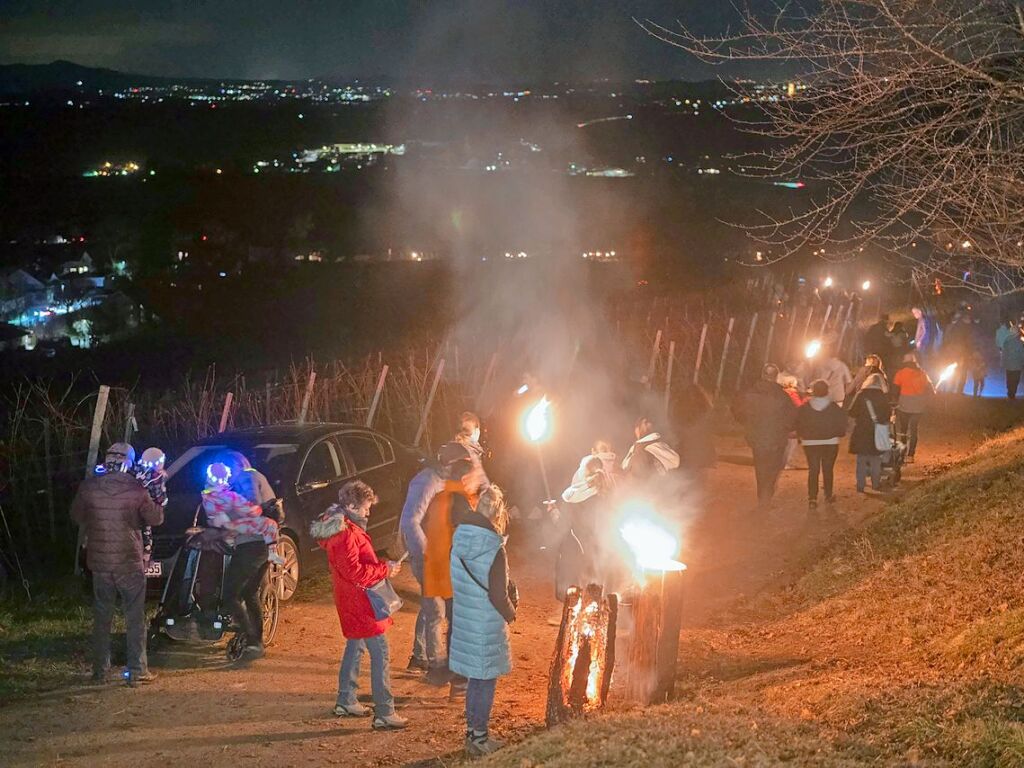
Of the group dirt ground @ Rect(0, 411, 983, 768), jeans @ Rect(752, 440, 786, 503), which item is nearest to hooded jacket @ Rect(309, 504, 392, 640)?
dirt ground @ Rect(0, 411, 983, 768)

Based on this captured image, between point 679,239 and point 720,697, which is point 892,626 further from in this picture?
point 679,239

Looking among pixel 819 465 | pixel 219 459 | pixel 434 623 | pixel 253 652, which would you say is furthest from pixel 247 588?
pixel 819 465

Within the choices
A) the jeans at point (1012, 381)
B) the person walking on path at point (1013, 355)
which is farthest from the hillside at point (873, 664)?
the jeans at point (1012, 381)

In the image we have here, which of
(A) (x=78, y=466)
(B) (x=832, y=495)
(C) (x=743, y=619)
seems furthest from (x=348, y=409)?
(C) (x=743, y=619)

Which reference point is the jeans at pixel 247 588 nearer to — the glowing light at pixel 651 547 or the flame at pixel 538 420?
the glowing light at pixel 651 547

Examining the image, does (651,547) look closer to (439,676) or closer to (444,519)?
(444,519)

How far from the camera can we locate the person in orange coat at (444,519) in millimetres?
7457

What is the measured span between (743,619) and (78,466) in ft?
28.2

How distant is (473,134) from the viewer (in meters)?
33.4

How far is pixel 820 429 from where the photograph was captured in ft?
44.8

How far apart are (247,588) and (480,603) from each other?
296 cm

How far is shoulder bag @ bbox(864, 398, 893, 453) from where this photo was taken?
550 inches

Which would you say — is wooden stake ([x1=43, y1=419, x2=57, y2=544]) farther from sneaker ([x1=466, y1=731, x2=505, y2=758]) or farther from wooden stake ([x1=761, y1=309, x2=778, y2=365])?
wooden stake ([x1=761, y1=309, x2=778, y2=365])

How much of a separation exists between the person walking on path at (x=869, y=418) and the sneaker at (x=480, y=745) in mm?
8937
